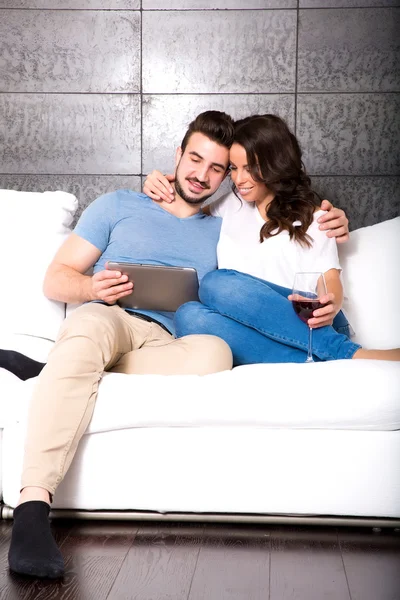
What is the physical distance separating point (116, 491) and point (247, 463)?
39 cm

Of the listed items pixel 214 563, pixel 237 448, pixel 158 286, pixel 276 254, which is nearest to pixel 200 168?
pixel 276 254

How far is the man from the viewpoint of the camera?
1927 millimetres

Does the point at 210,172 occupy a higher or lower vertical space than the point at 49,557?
higher

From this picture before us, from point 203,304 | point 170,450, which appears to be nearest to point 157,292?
point 203,304

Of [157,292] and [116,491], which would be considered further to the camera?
[157,292]

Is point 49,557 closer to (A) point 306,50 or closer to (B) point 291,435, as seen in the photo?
(B) point 291,435

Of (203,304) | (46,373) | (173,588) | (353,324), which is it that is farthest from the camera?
(353,324)

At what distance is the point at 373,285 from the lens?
2977 mm

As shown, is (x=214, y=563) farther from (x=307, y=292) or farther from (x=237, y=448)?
(x=307, y=292)

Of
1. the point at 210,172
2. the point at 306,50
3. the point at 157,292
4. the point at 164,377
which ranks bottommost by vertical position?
the point at 164,377

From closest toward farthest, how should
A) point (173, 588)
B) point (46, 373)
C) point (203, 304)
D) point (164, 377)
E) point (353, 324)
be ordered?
point (173, 588)
point (46, 373)
point (164, 377)
point (203, 304)
point (353, 324)

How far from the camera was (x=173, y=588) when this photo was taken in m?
1.74

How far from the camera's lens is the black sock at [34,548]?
5.71ft

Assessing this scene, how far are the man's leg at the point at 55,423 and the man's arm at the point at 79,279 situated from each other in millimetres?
184
